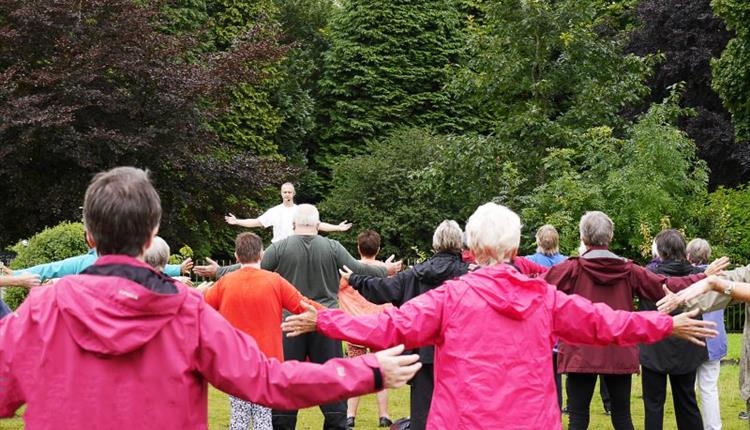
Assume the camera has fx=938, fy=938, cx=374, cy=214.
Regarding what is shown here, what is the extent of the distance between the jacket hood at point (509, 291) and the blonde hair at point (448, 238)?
11.0ft

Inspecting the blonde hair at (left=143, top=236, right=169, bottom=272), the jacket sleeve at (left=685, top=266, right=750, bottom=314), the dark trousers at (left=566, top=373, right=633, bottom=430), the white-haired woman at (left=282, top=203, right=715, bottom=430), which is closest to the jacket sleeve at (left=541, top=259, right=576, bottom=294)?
the dark trousers at (left=566, top=373, right=633, bottom=430)

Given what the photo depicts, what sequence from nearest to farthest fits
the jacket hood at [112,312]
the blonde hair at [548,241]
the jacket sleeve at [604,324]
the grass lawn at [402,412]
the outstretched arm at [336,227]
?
the jacket hood at [112,312], the jacket sleeve at [604,324], the blonde hair at [548,241], the grass lawn at [402,412], the outstretched arm at [336,227]

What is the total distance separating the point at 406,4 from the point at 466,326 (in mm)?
35210

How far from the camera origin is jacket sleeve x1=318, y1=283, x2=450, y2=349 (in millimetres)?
4574

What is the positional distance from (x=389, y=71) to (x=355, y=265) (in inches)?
1178

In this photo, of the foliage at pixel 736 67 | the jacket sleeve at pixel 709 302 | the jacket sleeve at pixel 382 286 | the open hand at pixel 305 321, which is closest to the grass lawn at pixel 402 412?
the jacket sleeve at pixel 382 286

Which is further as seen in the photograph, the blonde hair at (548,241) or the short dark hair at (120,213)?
the blonde hair at (548,241)

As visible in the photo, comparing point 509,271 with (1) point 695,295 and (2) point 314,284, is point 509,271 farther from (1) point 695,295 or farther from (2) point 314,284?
(2) point 314,284

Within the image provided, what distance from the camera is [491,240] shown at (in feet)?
16.3

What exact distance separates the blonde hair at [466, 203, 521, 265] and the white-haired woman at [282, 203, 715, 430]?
164mm

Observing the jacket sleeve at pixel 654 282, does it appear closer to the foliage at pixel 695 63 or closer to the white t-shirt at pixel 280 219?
the white t-shirt at pixel 280 219

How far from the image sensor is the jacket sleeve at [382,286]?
298 inches

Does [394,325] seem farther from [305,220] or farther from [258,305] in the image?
[305,220]

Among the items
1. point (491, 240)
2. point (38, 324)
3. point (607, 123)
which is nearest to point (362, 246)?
point (491, 240)
